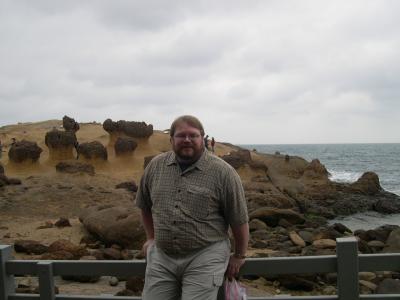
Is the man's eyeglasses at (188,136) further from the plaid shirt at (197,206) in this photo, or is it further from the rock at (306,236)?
the rock at (306,236)

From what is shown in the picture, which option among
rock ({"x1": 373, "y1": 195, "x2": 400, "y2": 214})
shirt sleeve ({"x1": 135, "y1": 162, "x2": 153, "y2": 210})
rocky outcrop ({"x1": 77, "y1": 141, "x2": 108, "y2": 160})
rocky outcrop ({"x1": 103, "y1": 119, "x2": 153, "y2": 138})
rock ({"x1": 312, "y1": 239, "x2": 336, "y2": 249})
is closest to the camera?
shirt sleeve ({"x1": 135, "y1": 162, "x2": 153, "y2": 210})

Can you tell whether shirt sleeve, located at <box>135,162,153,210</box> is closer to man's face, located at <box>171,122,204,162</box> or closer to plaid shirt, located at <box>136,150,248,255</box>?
plaid shirt, located at <box>136,150,248,255</box>

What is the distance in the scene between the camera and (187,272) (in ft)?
12.0

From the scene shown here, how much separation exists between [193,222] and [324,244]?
1159 cm

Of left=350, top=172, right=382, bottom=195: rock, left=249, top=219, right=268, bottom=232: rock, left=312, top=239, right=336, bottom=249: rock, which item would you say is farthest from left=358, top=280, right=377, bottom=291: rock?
left=350, top=172, right=382, bottom=195: rock

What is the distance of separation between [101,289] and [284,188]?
22679mm

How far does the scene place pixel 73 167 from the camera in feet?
82.0

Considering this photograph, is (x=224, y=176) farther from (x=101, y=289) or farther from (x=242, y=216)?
(x=101, y=289)

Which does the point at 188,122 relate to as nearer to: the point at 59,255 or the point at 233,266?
the point at 233,266

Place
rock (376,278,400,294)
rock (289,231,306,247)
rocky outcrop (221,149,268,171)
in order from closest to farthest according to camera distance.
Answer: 1. rock (376,278,400,294)
2. rock (289,231,306,247)
3. rocky outcrop (221,149,268,171)

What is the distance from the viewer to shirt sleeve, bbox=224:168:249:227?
365cm

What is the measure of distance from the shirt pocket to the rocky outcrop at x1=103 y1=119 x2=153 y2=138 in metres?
29.3

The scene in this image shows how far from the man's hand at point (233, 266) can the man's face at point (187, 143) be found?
2.70 ft

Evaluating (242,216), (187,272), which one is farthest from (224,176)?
(187,272)
